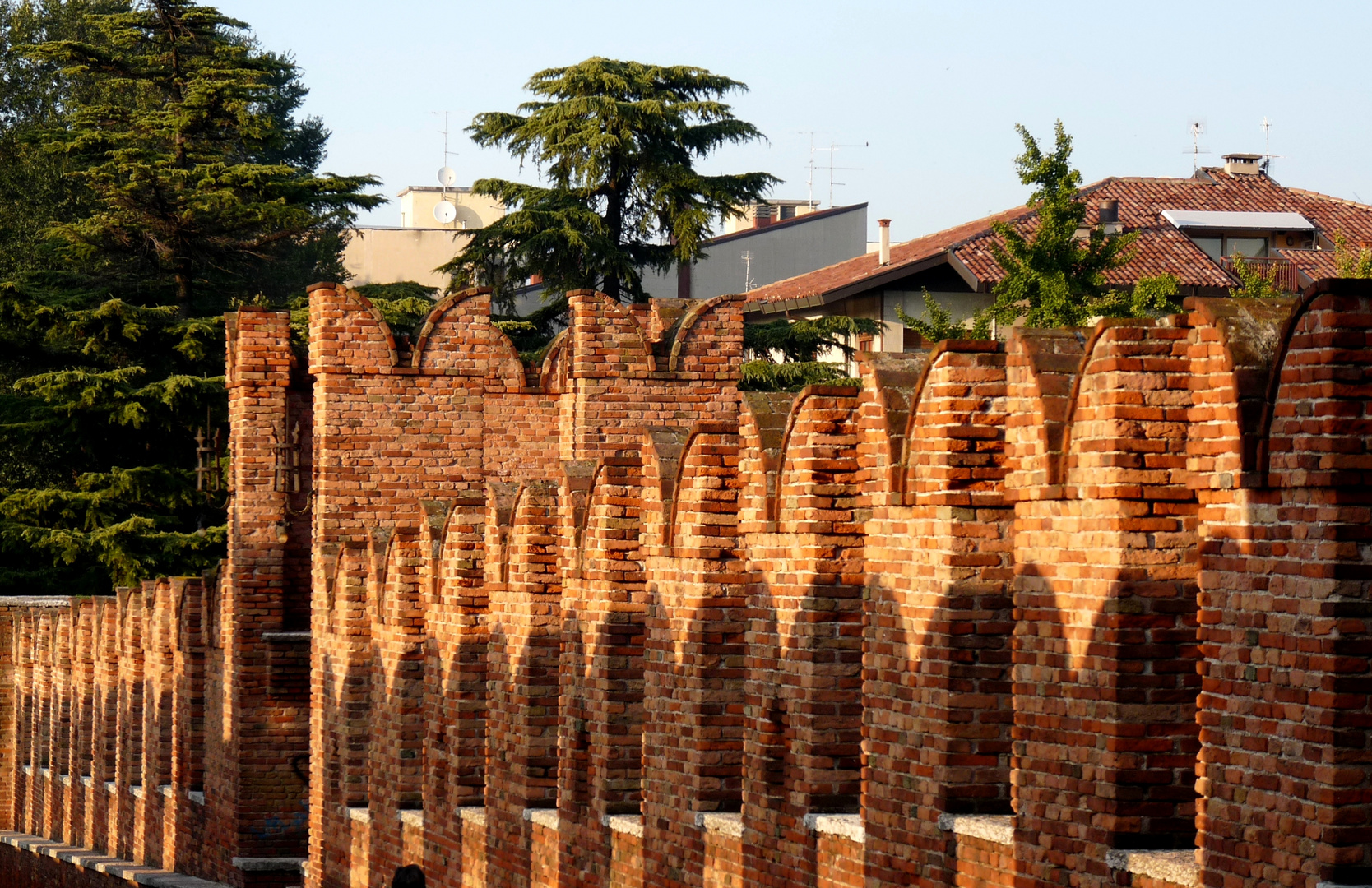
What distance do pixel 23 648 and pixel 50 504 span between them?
15.6 feet

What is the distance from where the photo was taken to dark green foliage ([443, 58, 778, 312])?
33250 millimetres

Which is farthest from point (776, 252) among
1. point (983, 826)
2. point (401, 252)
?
point (983, 826)

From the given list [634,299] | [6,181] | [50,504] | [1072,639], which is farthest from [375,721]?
[6,181]

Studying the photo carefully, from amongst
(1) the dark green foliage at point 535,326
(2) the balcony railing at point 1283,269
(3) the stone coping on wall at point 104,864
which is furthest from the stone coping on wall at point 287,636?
(2) the balcony railing at point 1283,269

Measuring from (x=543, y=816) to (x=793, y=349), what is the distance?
711 inches

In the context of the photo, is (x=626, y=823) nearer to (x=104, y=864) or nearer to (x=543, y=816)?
(x=543, y=816)

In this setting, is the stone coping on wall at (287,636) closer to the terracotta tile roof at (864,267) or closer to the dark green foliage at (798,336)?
the dark green foliage at (798,336)

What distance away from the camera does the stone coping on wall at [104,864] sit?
2084cm

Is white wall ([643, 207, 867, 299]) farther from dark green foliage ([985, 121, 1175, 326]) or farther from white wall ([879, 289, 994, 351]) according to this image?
dark green foliage ([985, 121, 1175, 326])

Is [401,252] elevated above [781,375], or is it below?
above

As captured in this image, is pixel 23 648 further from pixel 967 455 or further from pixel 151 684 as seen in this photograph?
pixel 967 455

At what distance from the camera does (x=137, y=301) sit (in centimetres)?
3978

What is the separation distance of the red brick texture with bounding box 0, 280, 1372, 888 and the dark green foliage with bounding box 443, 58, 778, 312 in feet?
43.8

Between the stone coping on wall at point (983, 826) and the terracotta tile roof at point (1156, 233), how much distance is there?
2746cm
